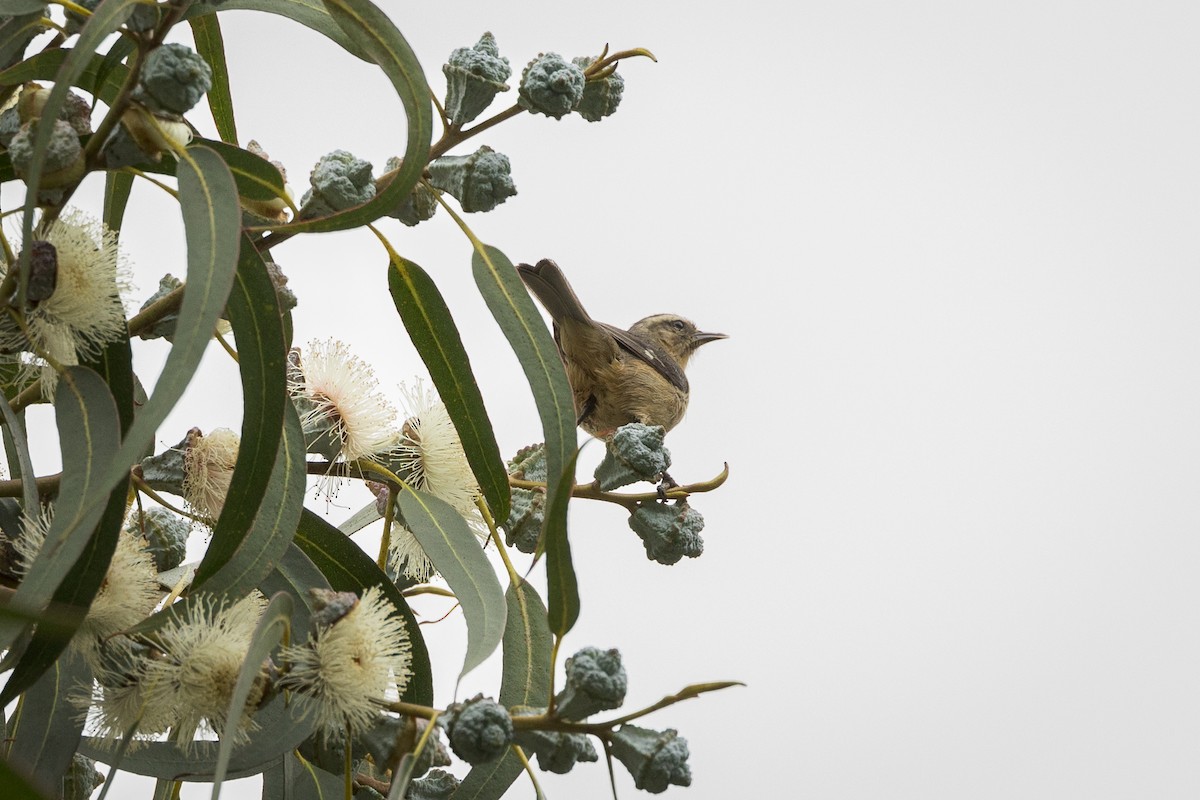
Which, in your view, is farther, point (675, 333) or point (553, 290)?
point (675, 333)

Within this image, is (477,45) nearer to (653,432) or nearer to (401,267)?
(401,267)

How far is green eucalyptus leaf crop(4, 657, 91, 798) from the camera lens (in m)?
1.00

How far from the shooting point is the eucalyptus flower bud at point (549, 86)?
3.43 feet

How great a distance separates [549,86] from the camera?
1.05m

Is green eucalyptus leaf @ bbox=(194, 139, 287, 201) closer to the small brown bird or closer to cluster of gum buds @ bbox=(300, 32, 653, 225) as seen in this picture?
cluster of gum buds @ bbox=(300, 32, 653, 225)

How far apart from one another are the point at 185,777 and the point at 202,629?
237 millimetres

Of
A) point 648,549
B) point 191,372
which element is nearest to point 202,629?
point 191,372

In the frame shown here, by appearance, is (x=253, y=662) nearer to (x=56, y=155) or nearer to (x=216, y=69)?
(x=56, y=155)

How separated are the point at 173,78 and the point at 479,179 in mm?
278

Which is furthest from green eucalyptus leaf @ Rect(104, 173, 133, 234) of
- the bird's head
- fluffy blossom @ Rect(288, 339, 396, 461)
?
the bird's head

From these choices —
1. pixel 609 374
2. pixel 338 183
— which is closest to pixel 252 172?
pixel 338 183

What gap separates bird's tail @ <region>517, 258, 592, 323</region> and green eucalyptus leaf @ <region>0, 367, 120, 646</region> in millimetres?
992

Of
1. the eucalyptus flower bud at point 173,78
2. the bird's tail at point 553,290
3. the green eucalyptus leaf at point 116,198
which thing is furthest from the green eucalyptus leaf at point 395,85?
the bird's tail at point 553,290

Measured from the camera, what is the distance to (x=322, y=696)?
87 centimetres
